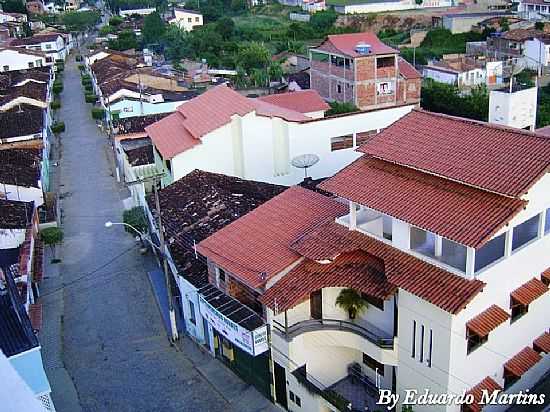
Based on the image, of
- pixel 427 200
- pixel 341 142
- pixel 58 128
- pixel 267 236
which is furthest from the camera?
pixel 58 128

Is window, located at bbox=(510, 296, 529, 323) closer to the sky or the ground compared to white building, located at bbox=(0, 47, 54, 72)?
closer to the ground

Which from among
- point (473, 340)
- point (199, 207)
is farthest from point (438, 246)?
point (199, 207)

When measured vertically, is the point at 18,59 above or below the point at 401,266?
above

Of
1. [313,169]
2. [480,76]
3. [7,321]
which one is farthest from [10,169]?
[480,76]

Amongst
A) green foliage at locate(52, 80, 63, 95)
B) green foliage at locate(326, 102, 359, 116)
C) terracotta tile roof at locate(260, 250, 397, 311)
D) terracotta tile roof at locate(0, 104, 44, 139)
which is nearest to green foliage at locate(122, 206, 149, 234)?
terracotta tile roof at locate(260, 250, 397, 311)

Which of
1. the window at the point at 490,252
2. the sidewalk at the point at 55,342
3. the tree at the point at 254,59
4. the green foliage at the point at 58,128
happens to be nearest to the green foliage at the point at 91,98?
the green foliage at the point at 58,128

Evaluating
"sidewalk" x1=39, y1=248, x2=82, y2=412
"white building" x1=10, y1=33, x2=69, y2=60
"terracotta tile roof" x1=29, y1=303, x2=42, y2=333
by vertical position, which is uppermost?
"white building" x1=10, y1=33, x2=69, y2=60

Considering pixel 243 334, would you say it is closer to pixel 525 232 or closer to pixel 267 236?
pixel 267 236

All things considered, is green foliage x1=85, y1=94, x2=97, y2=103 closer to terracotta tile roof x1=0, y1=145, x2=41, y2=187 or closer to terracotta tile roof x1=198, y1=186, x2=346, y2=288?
terracotta tile roof x1=0, y1=145, x2=41, y2=187
